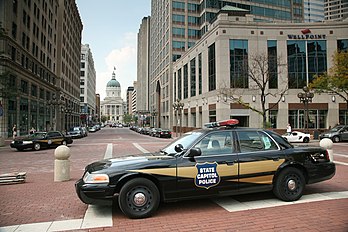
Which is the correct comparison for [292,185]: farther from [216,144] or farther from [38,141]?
[38,141]

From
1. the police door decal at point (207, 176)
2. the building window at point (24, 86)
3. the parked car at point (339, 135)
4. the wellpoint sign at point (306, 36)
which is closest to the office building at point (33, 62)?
the building window at point (24, 86)

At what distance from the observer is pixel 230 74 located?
1368 inches

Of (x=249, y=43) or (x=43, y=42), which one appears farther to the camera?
(x=43, y=42)

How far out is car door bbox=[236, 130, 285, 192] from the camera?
5.44 meters

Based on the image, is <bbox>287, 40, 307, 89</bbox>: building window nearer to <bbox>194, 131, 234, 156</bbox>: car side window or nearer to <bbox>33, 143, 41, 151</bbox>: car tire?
<bbox>33, 143, 41, 151</bbox>: car tire

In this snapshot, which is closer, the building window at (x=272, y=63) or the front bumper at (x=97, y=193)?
the front bumper at (x=97, y=193)

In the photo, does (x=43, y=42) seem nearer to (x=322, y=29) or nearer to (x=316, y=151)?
(x=322, y=29)

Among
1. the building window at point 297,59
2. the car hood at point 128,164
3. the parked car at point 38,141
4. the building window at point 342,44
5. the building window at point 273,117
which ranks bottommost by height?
the parked car at point 38,141

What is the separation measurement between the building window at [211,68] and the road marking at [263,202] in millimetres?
30816

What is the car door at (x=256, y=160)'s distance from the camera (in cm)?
544

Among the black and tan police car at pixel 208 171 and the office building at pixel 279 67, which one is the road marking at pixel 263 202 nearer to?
the black and tan police car at pixel 208 171

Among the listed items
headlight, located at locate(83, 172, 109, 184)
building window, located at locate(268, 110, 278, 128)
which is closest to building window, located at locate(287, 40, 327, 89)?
building window, located at locate(268, 110, 278, 128)

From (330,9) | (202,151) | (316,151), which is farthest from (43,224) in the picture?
(330,9)

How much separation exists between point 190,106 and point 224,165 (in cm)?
4182
